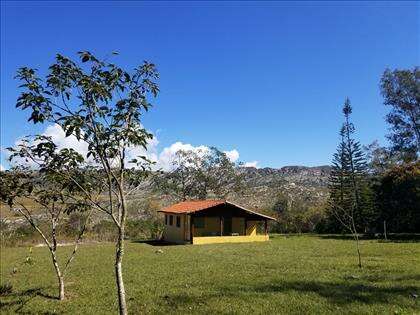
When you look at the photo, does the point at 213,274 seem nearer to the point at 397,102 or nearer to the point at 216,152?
the point at 397,102

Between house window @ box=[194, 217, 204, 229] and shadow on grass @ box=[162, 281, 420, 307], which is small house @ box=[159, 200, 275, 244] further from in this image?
shadow on grass @ box=[162, 281, 420, 307]

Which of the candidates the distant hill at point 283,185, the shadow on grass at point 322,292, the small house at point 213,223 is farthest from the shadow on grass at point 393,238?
the shadow on grass at point 322,292

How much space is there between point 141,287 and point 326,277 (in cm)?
528

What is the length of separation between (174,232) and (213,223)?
3304mm

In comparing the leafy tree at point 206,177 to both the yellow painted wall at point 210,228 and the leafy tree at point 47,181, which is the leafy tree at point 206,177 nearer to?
the yellow painted wall at point 210,228

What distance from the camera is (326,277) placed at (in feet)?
44.6

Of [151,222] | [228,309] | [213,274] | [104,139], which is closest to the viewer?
[104,139]

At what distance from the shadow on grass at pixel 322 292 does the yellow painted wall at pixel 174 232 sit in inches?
937

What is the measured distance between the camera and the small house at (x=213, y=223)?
34153mm

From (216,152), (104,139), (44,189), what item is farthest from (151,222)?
(104,139)

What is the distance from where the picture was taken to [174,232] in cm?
3762

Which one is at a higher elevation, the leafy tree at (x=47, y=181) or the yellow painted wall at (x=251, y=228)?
the leafy tree at (x=47, y=181)

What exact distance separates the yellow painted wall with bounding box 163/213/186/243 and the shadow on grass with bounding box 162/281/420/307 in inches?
937

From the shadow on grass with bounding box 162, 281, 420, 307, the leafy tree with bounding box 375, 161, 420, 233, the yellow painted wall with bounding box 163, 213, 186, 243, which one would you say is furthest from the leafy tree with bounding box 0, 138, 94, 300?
the leafy tree with bounding box 375, 161, 420, 233
